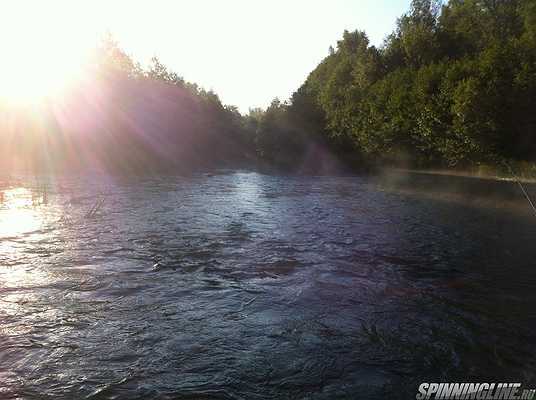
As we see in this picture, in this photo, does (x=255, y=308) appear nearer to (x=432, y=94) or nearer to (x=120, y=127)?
(x=432, y=94)

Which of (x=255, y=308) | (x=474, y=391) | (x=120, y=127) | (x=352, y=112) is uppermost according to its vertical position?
(x=352, y=112)

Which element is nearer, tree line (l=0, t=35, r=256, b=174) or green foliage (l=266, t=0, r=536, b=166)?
green foliage (l=266, t=0, r=536, b=166)

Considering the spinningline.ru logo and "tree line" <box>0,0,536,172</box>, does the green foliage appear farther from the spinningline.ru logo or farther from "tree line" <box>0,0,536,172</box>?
the spinningline.ru logo

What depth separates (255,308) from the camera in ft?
36.0

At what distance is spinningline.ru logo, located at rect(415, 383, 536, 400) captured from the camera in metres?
7.36

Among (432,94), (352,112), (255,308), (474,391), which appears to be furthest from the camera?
(352,112)

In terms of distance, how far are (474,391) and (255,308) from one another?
5.22 metres

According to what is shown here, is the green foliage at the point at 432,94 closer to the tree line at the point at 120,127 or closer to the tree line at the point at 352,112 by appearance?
the tree line at the point at 352,112

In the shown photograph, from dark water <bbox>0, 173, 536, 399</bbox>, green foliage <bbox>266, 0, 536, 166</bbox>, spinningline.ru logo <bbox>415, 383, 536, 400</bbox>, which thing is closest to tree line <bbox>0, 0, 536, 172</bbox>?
green foliage <bbox>266, 0, 536, 166</bbox>

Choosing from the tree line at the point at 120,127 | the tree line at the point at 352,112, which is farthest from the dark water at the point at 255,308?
the tree line at the point at 120,127

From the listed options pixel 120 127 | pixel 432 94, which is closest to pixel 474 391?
pixel 432 94

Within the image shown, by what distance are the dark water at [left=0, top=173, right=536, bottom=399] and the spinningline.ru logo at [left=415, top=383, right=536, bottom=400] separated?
0.70ft

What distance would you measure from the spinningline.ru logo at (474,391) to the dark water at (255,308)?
21cm

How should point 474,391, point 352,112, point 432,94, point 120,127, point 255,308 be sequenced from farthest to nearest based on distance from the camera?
point 352,112 → point 120,127 → point 432,94 → point 255,308 → point 474,391
